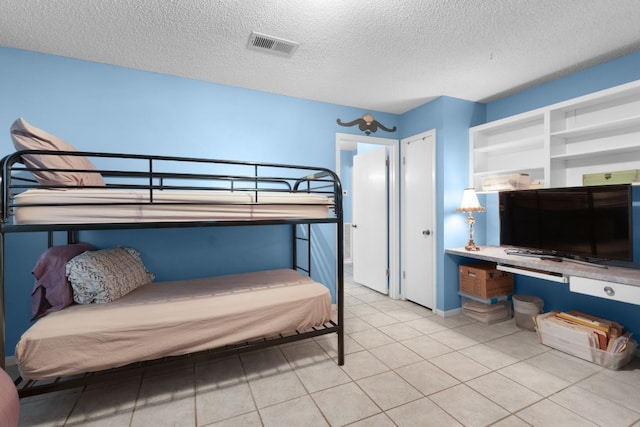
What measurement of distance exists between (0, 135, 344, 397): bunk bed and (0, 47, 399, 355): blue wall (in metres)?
0.38

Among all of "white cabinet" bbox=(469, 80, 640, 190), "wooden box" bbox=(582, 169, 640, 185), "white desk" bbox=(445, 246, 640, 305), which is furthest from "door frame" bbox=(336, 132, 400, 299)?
"wooden box" bbox=(582, 169, 640, 185)

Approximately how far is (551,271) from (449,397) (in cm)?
133

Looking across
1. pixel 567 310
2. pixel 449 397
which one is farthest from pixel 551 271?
pixel 449 397

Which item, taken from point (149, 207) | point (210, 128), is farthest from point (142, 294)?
point (210, 128)

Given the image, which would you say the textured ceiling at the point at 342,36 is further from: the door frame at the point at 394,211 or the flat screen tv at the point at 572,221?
the flat screen tv at the point at 572,221

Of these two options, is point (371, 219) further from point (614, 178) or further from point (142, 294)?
point (142, 294)

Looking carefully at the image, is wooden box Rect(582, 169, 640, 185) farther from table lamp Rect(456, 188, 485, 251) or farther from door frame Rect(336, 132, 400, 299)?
door frame Rect(336, 132, 400, 299)

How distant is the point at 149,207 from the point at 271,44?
147 centimetres

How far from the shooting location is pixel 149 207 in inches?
64.7

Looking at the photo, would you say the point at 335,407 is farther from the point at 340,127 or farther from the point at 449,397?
the point at 340,127

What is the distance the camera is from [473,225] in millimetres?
3320

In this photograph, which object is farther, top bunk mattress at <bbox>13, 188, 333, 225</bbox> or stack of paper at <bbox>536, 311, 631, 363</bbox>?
stack of paper at <bbox>536, 311, 631, 363</bbox>

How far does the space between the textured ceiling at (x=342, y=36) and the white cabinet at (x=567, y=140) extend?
14.0 inches

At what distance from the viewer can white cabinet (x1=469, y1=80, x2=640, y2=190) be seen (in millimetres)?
2303
